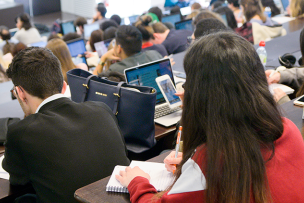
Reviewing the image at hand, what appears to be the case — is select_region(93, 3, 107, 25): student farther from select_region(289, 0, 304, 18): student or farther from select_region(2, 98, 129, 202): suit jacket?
select_region(2, 98, 129, 202): suit jacket

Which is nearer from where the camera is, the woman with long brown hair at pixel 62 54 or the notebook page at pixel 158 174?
the notebook page at pixel 158 174

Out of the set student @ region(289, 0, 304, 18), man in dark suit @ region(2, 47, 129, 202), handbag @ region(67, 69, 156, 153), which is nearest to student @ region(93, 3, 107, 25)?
student @ region(289, 0, 304, 18)

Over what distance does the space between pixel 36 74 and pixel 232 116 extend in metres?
1.12

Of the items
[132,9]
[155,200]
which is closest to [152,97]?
[155,200]

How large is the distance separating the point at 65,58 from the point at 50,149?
1964 mm

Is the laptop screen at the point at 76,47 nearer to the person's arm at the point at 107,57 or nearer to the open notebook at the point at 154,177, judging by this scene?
the person's arm at the point at 107,57

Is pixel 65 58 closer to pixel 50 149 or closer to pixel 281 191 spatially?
pixel 50 149

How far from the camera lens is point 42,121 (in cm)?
142

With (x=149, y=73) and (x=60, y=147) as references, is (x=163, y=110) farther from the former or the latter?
(x=60, y=147)

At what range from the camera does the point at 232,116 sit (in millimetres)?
911

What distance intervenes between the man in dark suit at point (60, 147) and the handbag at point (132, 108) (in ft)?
1.45

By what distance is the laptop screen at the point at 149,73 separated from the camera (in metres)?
2.48

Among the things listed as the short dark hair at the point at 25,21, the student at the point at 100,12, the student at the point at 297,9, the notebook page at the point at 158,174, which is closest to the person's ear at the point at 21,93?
the notebook page at the point at 158,174

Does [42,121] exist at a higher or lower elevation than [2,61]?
higher
